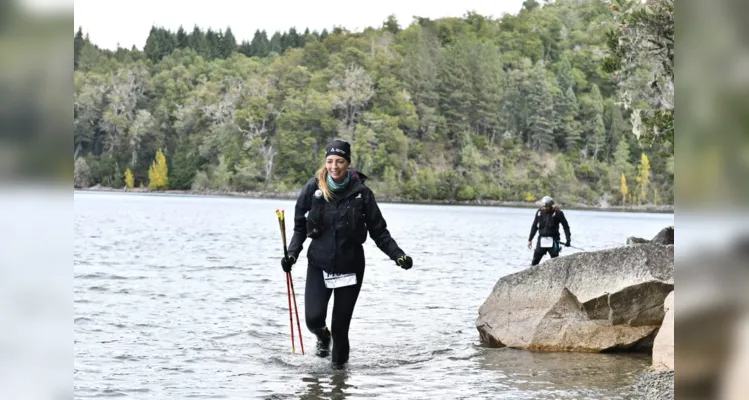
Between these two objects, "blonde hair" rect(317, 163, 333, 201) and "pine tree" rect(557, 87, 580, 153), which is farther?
"pine tree" rect(557, 87, 580, 153)

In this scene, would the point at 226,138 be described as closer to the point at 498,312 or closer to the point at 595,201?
the point at 595,201

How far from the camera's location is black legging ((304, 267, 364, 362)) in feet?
29.1

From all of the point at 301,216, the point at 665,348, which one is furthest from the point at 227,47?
the point at 665,348

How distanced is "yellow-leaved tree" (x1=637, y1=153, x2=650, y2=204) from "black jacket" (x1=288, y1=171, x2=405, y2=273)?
4553 inches

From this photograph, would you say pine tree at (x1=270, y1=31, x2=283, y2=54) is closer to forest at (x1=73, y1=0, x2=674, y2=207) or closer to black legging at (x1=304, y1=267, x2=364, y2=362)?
forest at (x1=73, y1=0, x2=674, y2=207)

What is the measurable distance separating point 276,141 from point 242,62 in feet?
81.1

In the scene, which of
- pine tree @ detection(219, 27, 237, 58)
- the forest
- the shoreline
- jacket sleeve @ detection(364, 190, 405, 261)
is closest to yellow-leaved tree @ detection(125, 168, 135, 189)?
the forest

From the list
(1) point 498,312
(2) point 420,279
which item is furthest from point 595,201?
(1) point 498,312

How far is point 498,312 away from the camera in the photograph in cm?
1119

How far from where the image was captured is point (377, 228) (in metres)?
8.94

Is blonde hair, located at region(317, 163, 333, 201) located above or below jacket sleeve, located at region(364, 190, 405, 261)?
above

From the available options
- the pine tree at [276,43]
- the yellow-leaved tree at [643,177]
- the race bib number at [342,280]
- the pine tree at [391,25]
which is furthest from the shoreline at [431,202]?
the race bib number at [342,280]

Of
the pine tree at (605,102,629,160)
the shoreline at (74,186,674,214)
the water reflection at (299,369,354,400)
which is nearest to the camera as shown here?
the water reflection at (299,369,354,400)

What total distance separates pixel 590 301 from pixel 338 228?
317cm
